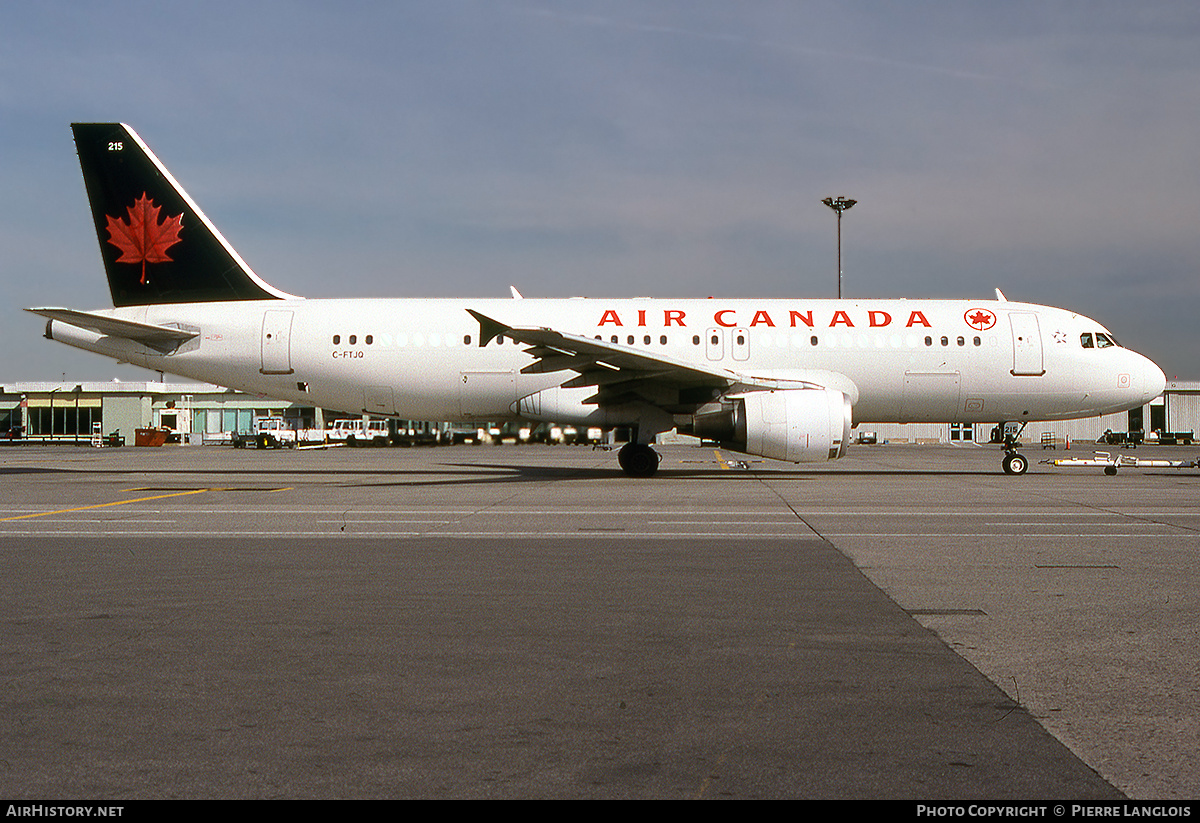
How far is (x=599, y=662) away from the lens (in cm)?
514

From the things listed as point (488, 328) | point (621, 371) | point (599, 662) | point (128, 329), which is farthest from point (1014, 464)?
point (128, 329)

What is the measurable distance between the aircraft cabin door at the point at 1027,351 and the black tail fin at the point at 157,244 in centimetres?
1818

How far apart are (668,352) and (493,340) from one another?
4070mm

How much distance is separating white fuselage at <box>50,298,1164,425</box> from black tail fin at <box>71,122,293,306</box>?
0.46 meters

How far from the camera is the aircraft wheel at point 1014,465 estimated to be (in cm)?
2333

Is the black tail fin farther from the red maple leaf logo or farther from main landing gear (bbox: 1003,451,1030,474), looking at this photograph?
main landing gear (bbox: 1003,451,1030,474)

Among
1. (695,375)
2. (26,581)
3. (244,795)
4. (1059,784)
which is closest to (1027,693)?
(1059,784)

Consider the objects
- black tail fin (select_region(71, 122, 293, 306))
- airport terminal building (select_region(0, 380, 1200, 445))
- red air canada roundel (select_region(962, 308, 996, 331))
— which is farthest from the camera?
airport terminal building (select_region(0, 380, 1200, 445))

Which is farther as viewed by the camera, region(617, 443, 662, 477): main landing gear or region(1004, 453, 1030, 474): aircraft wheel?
region(1004, 453, 1030, 474): aircraft wheel

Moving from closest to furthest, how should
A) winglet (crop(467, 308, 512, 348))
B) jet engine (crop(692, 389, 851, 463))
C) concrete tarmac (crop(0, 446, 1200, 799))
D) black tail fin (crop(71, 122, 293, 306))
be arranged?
concrete tarmac (crop(0, 446, 1200, 799))
winglet (crop(467, 308, 512, 348))
jet engine (crop(692, 389, 851, 463))
black tail fin (crop(71, 122, 293, 306))

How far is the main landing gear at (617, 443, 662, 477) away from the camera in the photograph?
21.2m

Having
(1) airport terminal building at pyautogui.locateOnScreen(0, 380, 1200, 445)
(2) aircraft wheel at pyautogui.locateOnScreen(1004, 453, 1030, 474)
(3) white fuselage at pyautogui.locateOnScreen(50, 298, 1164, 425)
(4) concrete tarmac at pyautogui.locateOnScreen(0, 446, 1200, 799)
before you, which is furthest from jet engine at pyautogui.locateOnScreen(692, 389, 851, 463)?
(1) airport terminal building at pyautogui.locateOnScreen(0, 380, 1200, 445)

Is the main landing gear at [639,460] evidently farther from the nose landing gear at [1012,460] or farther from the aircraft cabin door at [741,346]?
the nose landing gear at [1012,460]

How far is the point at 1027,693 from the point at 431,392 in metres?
18.7
